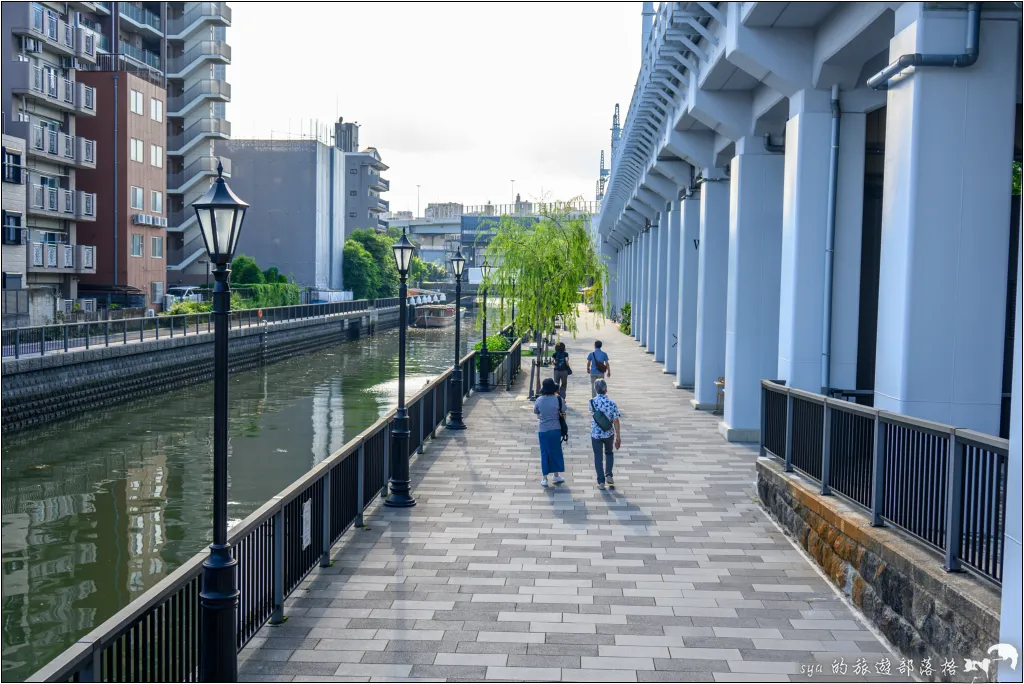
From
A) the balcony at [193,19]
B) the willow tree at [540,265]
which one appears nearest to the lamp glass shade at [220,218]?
the willow tree at [540,265]

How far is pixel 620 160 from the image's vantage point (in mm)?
34281

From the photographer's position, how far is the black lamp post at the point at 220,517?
21.2 feet

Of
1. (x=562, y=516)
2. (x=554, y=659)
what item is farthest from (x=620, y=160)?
(x=554, y=659)

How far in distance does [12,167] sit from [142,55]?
2760 centimetres

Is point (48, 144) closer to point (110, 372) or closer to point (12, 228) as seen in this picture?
point (12, 228)

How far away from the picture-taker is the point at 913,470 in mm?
7785

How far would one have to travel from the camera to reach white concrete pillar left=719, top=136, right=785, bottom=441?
1781 centimetres

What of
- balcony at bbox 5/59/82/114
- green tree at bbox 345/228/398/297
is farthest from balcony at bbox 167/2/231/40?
green tree at bbox 345/228/398/297

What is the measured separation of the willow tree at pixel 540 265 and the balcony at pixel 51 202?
23.0 m

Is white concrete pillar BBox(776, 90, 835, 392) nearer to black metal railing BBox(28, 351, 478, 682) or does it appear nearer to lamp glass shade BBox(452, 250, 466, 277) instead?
black metal railing BBox(28, 351, 478, 682)

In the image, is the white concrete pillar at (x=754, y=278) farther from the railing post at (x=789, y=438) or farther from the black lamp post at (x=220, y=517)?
the black lamp post at (x=220, y=517)

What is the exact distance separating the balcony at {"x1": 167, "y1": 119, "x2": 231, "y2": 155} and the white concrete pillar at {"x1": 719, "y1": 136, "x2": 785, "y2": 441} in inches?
2248

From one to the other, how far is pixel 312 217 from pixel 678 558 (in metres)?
77.8

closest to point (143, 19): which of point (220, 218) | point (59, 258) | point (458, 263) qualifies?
point (59, 258)
